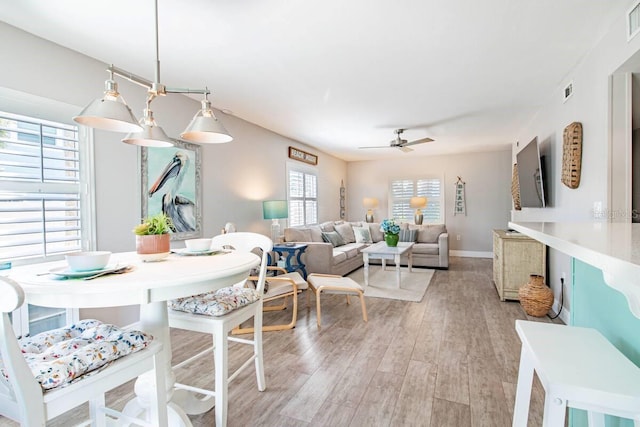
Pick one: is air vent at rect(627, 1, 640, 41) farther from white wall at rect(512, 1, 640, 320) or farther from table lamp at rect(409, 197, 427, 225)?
table lamp at rect(409, 197, 427, 225)

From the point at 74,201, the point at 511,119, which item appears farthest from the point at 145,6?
the point at 511,119

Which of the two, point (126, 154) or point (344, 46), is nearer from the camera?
point (344, 46)

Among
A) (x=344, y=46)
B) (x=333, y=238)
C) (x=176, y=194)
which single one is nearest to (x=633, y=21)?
(x=344, y=46)

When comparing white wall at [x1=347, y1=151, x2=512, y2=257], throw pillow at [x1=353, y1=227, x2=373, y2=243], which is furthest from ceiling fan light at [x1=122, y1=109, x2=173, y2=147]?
white wall at [x1=347, y1=151, x2=512, y2=257]

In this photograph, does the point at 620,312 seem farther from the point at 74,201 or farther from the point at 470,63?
the point at 74,201

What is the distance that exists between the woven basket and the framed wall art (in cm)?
370

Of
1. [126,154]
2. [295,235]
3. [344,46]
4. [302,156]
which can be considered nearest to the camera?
[344,46]

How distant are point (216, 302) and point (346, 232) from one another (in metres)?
4.71

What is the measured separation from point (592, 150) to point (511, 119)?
2200 mm

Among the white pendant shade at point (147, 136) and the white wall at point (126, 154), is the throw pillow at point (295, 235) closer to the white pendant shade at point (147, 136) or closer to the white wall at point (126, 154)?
the white wall at point (126, 154)

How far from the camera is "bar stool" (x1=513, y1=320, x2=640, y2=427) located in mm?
731

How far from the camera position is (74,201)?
2.46m

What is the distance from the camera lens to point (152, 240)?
1571 mm

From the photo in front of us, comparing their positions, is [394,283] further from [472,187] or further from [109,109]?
[109,109]
